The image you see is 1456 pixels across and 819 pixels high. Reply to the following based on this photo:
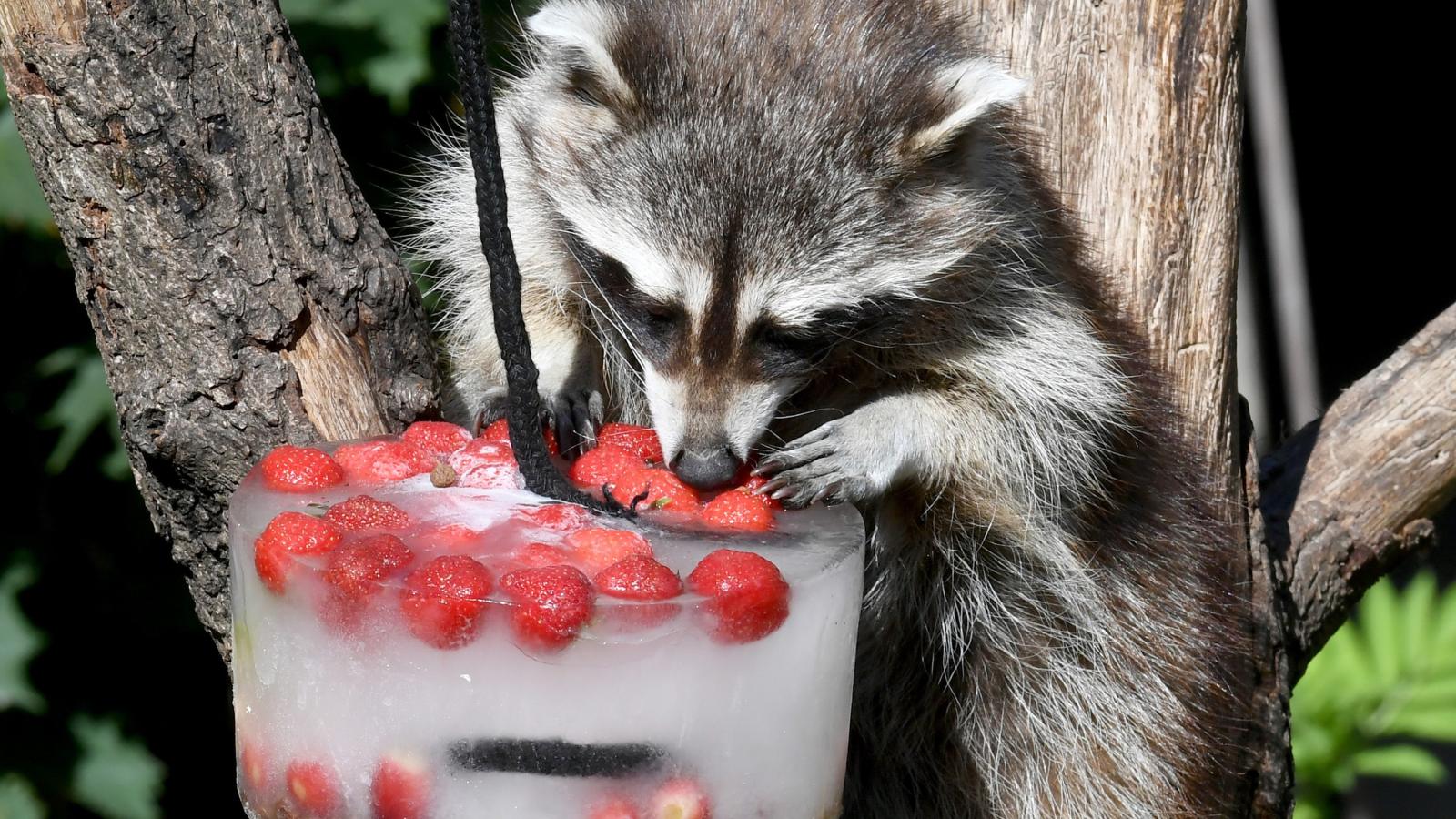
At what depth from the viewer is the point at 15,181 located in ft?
9.86

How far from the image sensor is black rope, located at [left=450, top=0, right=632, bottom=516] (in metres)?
1.71

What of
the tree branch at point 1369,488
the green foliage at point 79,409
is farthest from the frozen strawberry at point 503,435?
the tree branch at point 1369,488

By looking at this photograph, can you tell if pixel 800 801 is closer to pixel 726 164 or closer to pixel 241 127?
pixel 726 164

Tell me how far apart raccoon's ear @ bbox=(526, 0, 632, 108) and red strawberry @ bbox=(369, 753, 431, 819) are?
4.22 feet

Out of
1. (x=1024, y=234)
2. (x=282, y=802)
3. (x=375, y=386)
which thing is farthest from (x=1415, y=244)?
(x=282, y=802)

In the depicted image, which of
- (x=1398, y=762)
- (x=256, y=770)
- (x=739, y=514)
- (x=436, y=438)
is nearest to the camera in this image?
(x=256, y=770)

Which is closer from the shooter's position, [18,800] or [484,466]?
[484,466]

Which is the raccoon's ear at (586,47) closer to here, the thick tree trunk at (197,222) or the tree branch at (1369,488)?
the thick tree trunk at (197,222)

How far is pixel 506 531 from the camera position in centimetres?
166

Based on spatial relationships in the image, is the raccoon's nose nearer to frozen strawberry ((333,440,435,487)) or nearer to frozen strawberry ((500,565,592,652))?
frozen strawberry ((333,440,435,487))

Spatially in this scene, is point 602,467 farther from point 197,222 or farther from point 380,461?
point 197,222

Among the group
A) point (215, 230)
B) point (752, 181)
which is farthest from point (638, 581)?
point (215, 230)

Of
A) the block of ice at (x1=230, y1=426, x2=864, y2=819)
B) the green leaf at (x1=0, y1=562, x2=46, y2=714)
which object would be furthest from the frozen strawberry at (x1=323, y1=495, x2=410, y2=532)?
the green leaf at (x1=0, y1=562, x2=46, y2=714)

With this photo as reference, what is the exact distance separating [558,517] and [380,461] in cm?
30
